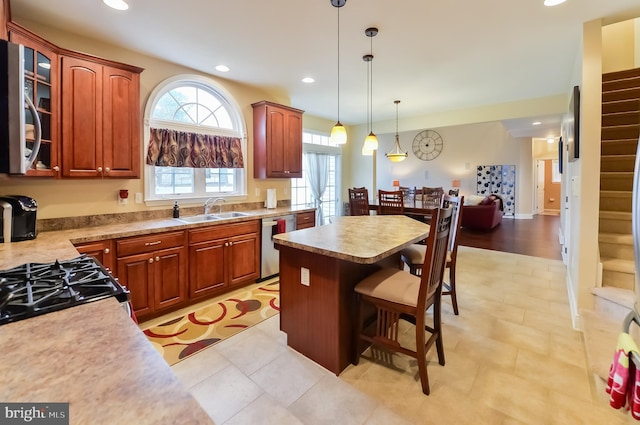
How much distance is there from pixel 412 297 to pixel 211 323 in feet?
6.05

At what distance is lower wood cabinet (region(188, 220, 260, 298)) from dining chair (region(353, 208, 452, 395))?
175 centimetres

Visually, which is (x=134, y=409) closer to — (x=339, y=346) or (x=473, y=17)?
(x=339, y=346)

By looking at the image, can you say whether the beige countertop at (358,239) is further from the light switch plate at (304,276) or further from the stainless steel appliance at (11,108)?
the stainless steel appliance at (11,108)

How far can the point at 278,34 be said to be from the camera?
279cm

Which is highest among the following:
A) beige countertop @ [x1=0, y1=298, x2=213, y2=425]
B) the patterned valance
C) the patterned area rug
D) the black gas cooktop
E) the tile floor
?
the patterned valance

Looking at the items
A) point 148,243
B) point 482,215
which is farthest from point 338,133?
point 482,215

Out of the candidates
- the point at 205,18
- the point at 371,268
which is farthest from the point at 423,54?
the point at 371,268

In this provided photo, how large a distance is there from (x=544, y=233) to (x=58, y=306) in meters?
8.28

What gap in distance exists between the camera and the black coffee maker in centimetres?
214

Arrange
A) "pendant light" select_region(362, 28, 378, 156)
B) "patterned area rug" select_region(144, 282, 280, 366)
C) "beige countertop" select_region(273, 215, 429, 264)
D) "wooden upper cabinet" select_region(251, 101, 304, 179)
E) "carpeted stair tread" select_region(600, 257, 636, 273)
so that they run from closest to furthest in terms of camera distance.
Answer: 1. "beige countertop" select_region(273, 215, 429, 264)
2. "patterned area rug" select_region(144, 282, 280, 366)
3. "carpeted stair tread" select_region(600, 257, 636, 273)
4. "pendant light" select_region(362, 28, 378, 156)
5. "wooden upper cabinet" select_region(251, 101, 304, 179)

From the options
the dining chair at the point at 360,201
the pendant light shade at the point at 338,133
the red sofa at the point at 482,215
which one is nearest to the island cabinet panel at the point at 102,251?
the pendant light shade at the point at 338,133

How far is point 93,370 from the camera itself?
685 mm

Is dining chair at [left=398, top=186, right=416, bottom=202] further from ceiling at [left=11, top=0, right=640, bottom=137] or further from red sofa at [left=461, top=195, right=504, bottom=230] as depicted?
ceiling at [left=11, top=0, right=640, bottom=137]

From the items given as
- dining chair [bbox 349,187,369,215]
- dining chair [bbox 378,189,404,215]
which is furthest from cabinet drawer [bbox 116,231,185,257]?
dining chair [bbox 378,189,404,215]
